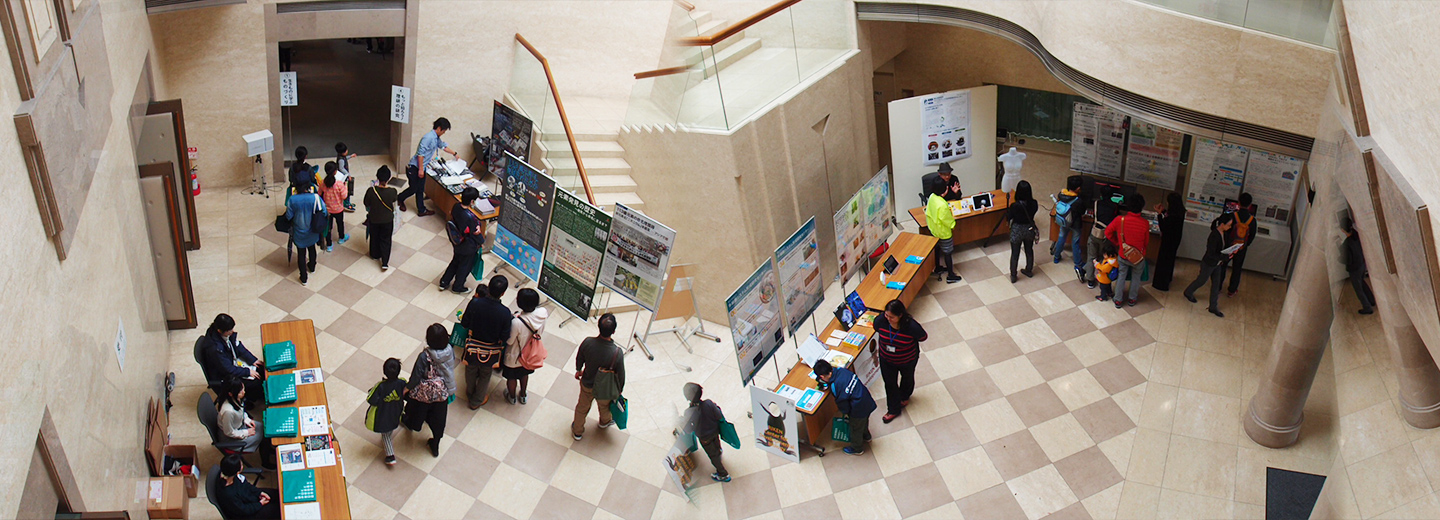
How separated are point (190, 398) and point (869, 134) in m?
8.33

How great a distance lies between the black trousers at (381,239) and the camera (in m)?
11.9

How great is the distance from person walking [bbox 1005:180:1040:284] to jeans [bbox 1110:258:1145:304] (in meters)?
1.00

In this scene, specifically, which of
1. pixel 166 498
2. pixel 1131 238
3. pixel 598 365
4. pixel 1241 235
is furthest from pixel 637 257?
pixel 1241 235

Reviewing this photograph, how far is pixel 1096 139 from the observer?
13.7 m

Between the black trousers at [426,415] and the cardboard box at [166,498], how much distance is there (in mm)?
1964

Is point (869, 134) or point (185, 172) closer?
point (185, 172)

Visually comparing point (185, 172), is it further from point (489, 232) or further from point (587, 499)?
point (587, 499)

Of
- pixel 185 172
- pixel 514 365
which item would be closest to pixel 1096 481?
pixel 514 365

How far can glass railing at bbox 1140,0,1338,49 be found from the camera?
8156 millimetres

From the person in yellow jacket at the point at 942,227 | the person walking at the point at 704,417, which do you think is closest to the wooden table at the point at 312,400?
the person walking at the point at 704,417

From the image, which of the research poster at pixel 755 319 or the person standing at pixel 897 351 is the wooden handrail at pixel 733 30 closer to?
the research poster at pixel 755 319

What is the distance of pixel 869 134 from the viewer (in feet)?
43.8

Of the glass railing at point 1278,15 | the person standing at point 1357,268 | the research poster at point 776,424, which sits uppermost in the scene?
Answer: the glass railing at point 1278,15

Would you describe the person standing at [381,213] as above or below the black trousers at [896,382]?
above
